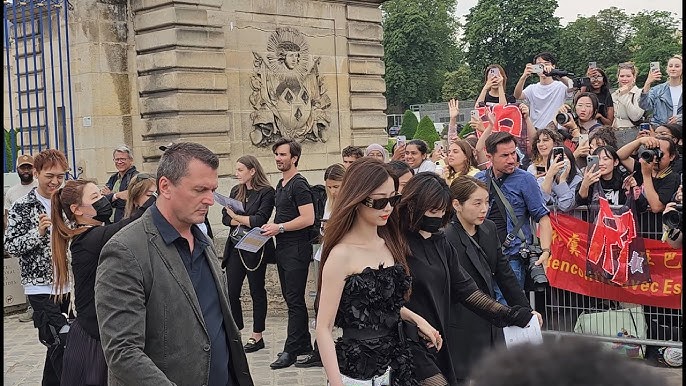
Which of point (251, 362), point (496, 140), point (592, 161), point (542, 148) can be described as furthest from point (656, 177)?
point (251, 362)

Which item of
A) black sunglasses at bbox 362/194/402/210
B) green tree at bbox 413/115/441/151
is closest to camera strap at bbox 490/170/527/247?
black sunglasses at bbox 362/194/402/210

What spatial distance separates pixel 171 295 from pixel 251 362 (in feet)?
17.4

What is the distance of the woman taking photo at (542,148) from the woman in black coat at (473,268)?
3.17m

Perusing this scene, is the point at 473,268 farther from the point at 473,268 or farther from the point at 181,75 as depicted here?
the point at 181,75

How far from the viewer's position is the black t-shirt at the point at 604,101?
33.9 feet

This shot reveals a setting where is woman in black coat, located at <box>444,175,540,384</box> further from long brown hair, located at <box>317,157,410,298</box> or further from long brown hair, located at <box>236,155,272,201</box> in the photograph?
long brown hair, located at <box>236,155,272,201</box>

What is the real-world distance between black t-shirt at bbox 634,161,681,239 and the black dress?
4086mm

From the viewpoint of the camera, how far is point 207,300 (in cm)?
411

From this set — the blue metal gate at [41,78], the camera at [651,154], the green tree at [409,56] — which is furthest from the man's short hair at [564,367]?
the green tree at [409,56]

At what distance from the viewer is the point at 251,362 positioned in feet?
29.5

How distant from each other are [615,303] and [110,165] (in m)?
8.70

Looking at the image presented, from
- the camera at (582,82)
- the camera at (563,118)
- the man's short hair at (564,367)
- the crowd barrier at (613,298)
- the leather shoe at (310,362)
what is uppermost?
the camera at (582,82)

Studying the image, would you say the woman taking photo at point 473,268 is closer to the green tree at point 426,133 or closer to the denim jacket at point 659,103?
the denim jacket at point 659,103

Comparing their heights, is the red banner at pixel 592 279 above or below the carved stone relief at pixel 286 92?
below
